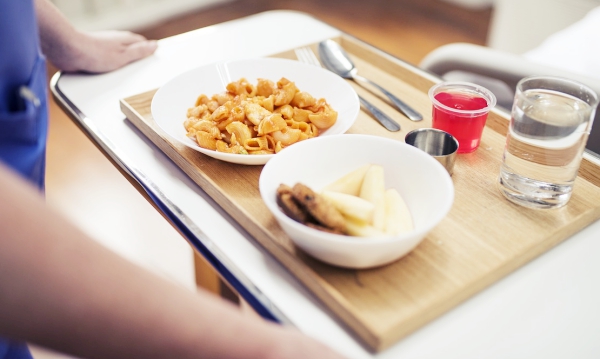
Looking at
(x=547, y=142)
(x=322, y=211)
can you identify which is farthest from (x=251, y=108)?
(x=547, y=142)

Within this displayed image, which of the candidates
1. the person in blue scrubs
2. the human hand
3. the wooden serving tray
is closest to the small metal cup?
the wooden serving tray

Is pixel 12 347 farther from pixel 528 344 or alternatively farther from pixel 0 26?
pixel 528 344

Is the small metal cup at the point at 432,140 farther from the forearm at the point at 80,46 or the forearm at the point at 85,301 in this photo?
the forearm at the point at 80,46

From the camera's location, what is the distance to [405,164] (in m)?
0.75

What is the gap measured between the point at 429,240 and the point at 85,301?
44 centimetres

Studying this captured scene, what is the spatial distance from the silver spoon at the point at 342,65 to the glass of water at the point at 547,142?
0.87 ft

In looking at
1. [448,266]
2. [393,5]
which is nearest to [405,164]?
[448,266]

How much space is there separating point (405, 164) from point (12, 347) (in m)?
0.63

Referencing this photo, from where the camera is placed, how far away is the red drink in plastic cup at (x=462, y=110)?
2.90 ft

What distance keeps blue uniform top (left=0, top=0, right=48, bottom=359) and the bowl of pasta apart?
8.3 inches

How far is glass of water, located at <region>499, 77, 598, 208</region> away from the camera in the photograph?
73 cm

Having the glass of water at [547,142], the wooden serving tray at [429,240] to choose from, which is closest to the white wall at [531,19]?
the wooden serving tray at [429,240]

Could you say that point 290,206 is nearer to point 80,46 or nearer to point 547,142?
point 547,142

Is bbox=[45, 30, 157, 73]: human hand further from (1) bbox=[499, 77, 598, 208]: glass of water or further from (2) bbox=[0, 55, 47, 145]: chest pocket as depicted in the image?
(1) bbox=[499, 77, 598, 208]: glass of water
